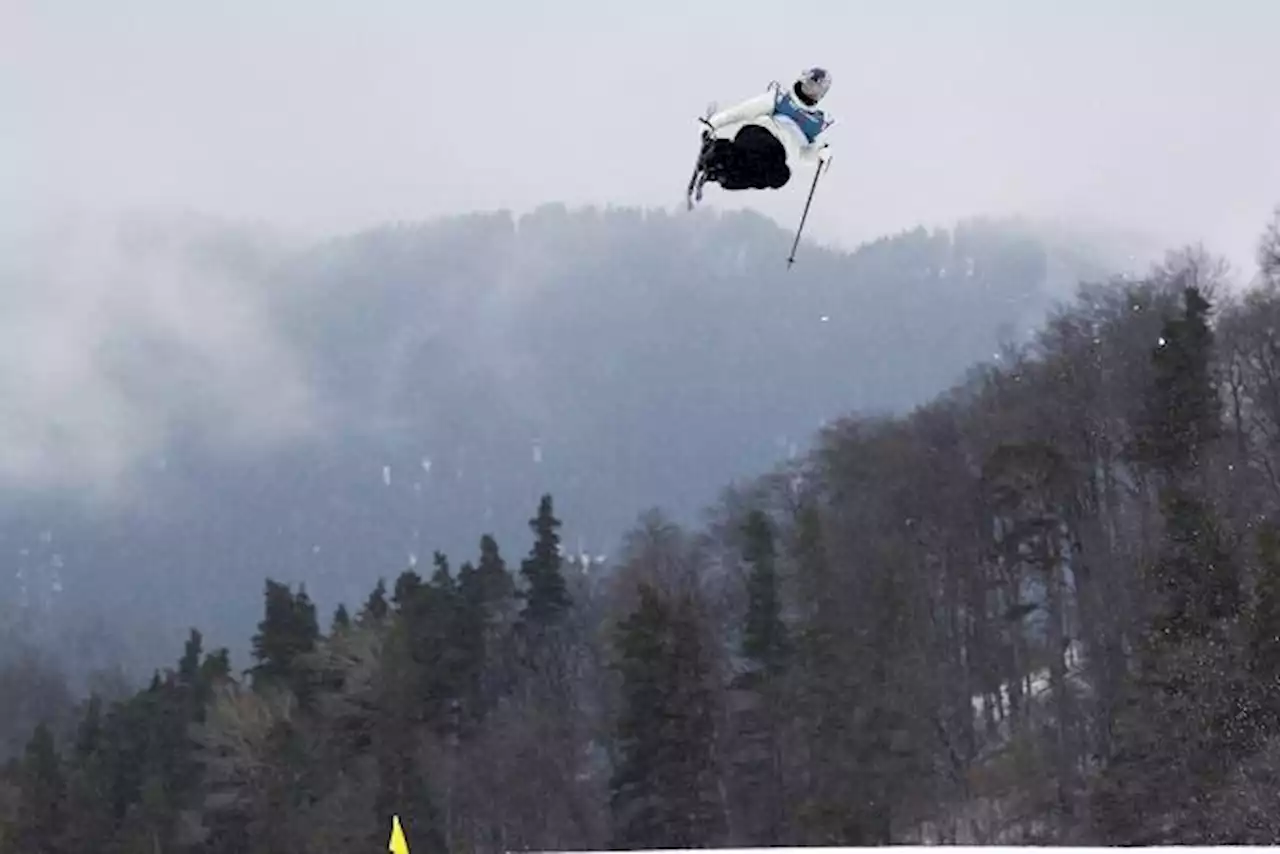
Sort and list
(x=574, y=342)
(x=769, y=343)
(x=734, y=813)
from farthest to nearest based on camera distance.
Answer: (x=574, y=342)
(x=769, y=343)
(x=734, y=813)

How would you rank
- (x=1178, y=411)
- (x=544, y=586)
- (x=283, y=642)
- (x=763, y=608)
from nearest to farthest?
(x=1178, y=411)
(x=763, y=608)
(x=283, y=642)
(x=544, y=586)

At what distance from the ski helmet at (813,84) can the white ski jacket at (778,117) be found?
6 cm

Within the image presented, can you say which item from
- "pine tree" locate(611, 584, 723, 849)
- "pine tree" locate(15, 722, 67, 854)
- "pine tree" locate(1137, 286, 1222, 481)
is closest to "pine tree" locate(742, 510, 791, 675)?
"pine tree" locate(611, 584, 723, 849)

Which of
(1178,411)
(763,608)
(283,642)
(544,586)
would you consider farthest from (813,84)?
(544,586)

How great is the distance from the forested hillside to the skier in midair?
22488 mm

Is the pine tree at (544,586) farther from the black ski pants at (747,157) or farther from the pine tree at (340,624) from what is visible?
the black ski pants at (747,157)

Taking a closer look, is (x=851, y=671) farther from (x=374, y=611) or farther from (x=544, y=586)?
(x=374, y=611)

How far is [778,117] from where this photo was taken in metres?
9.07

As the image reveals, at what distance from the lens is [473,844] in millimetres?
42344

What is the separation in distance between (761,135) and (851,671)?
3361cm

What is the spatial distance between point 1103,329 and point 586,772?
2154 centimetres

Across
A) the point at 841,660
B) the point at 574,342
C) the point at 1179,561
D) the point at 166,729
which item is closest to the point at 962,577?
the point at 841,660

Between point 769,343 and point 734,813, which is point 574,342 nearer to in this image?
point 769,343

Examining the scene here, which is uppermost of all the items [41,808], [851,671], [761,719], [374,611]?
[374,611]
